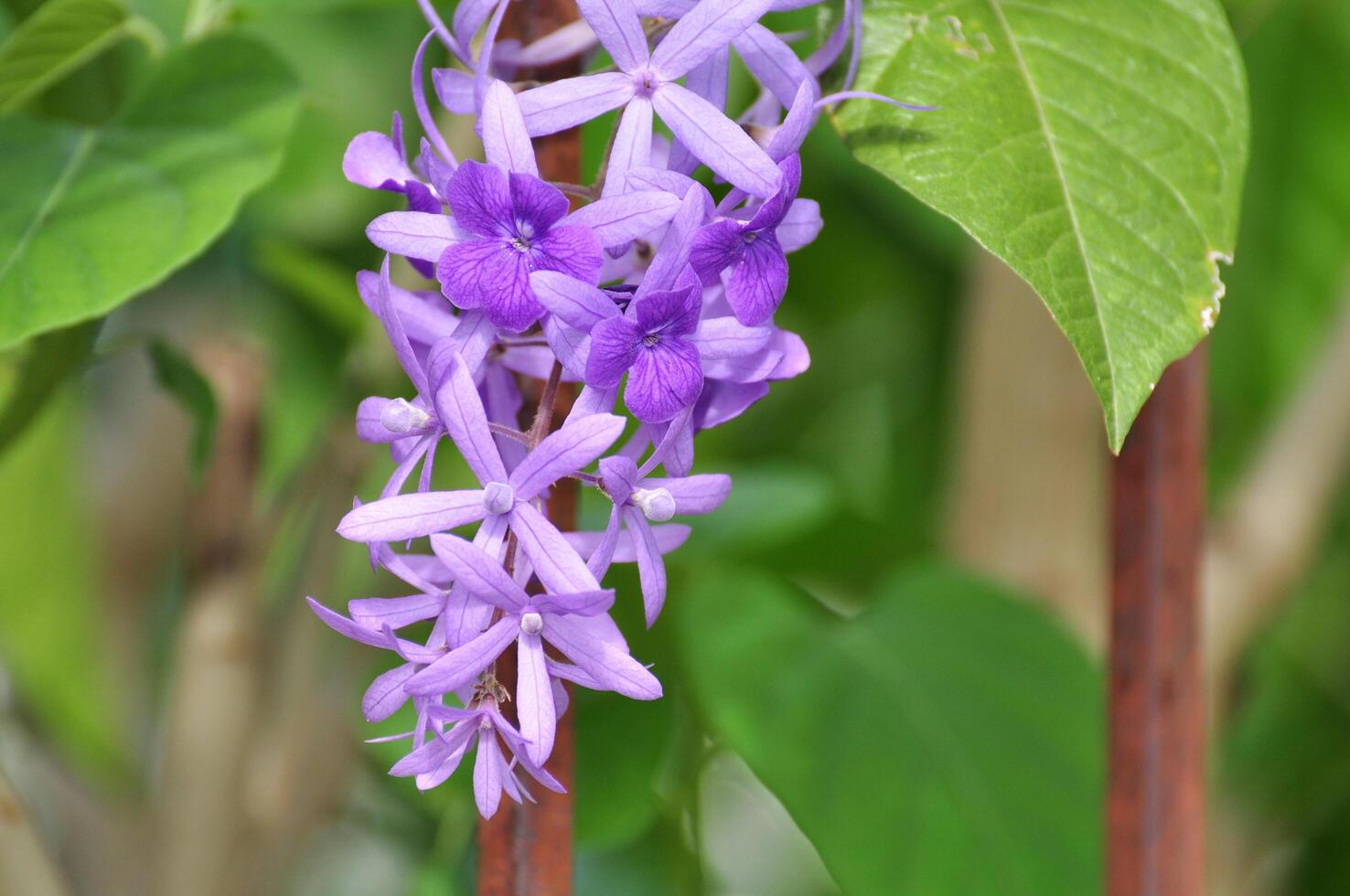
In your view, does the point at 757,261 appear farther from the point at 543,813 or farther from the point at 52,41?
the point at 52,41

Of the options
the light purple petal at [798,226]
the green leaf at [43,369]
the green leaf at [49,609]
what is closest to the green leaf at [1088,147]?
the light purple petal at [798,226]

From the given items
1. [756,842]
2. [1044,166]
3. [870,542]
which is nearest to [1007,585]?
[870,542]

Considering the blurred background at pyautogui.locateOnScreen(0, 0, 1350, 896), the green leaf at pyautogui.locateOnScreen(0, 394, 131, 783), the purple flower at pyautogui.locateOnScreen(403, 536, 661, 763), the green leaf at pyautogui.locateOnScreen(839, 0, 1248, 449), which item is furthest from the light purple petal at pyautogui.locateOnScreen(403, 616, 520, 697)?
the green leaf at pyautogui.locateOnScreen(0, 394, 131, 783)

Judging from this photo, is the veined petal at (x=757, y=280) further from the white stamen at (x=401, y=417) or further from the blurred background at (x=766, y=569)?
the blurred background at (x=766, y=569)

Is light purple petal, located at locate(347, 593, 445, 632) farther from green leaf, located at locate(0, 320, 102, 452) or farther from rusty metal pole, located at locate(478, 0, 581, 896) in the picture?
green leaf, located at locate(0, 320, 102, 452)

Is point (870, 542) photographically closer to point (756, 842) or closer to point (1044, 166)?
point (1044, 166)
